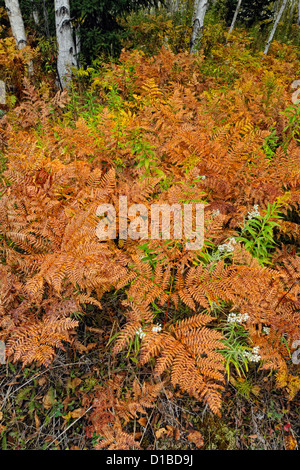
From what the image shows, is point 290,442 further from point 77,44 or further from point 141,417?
point 77,44

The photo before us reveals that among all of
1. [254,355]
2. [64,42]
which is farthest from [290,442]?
[64,42]

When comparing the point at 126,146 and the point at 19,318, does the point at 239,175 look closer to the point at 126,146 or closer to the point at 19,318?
the point at 126,146

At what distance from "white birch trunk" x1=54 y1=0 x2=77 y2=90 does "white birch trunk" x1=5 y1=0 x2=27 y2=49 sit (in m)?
0.98

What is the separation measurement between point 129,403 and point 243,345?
3.40 ft

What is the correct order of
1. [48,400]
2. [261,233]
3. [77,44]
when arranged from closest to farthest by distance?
1. [48,400]
2. [261,233]
3. [77,44]

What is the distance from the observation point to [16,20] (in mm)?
4848

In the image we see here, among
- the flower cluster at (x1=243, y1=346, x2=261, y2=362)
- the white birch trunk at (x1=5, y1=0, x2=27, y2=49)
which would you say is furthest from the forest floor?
the white birch trunk at (x1=5, y1=0, x2=27, y2=49)

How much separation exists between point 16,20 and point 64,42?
130 cm

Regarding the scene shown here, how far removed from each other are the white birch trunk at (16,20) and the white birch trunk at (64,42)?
98 cm

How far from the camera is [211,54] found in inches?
229

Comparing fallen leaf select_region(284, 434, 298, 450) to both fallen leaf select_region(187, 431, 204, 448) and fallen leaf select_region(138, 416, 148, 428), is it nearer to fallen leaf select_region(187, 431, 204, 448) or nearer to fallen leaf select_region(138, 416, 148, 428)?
fallen leaf select_region(187, 431, 204, 448)

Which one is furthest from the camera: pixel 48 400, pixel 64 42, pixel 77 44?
pixel 77 44

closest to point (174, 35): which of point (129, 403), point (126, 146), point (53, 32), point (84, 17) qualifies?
point (84, 17)

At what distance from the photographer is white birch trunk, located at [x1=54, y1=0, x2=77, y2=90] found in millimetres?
4234
